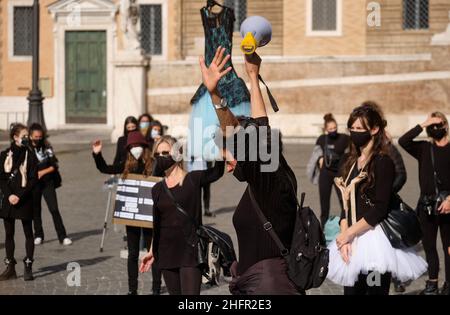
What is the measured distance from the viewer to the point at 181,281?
7.12 m

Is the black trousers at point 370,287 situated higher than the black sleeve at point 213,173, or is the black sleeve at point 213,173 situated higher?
the black sleeve at point 213,173

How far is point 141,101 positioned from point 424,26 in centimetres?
1072

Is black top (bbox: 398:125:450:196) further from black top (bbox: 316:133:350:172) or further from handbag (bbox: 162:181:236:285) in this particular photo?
handbag (bbox: 162:181:236:285)

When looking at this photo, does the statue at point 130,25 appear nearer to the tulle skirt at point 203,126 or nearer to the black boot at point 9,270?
the tulle skirt at point 203,126

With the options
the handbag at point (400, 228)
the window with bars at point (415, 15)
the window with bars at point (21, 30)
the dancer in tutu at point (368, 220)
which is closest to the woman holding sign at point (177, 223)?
the dancer in tutu at point (368, 220)

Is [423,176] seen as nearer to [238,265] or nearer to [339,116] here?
[238,265]

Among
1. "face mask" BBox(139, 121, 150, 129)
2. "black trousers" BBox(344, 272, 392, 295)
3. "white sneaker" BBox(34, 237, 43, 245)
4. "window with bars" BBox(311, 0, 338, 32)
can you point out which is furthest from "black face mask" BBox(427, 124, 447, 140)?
"window with bars" BBox(311, 0, 338, 32)

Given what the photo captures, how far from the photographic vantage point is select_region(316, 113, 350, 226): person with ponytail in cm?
1243

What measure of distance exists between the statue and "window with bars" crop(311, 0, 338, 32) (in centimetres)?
757

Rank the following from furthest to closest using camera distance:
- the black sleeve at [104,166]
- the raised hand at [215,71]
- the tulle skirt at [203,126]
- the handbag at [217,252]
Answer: the tulle skirt at [203,126]
the black sleeve at [104,166]
the handbag at [217,252]
the raised hand at [215,71]

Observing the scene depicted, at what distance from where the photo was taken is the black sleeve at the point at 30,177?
9.98 m

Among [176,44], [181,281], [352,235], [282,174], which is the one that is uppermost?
[176,44]

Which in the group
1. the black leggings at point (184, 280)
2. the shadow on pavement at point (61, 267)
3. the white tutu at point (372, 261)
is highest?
the white tutu at point (372, 261)

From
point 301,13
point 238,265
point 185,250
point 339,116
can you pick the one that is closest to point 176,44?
point 301,13
